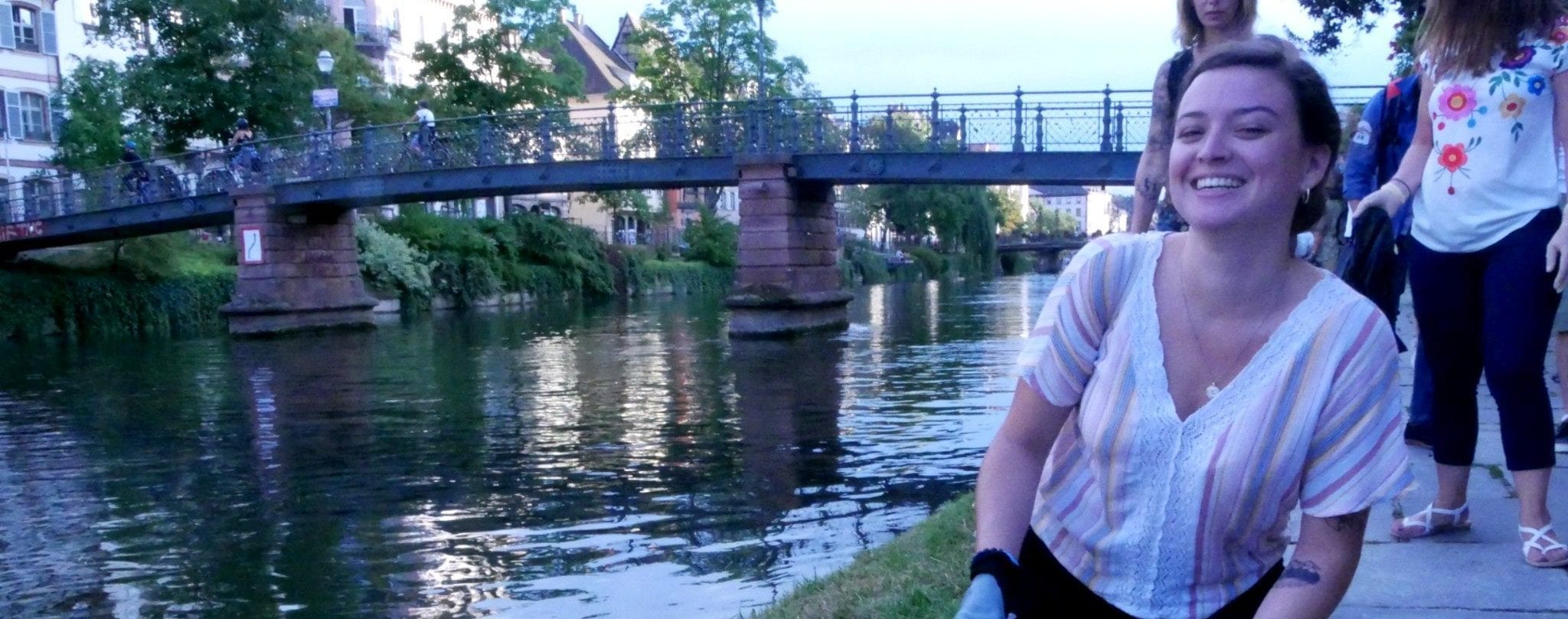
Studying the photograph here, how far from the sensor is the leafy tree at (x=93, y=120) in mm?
36250

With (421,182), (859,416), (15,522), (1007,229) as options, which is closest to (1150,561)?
(15,522)

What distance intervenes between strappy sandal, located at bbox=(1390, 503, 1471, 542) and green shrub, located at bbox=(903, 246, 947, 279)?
70.5 m

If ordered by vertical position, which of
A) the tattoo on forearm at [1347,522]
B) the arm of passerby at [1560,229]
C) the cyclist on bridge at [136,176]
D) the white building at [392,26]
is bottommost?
the tattoo on forearm at [1347,522]

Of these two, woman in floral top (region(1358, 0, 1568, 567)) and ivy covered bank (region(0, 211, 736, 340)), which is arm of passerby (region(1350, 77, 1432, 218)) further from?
ivy covered bank (region(0, 211, 736, 340))

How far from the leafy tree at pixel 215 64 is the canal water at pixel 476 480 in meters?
19.6

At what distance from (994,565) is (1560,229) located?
200 centimetres

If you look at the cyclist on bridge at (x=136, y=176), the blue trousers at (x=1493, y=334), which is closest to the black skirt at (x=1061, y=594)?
the blue trousers at (x=1493, y=334)

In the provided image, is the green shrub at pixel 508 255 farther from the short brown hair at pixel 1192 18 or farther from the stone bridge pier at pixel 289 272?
the short brown hair at pixel 1192 18

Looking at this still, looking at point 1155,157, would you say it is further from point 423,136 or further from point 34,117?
point 34,117

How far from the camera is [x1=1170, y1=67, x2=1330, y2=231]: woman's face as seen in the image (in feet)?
6.39

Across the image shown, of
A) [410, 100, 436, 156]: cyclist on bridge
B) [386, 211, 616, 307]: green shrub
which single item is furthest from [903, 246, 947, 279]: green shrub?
[410, 100, 436, 156]: cyclist on bridge

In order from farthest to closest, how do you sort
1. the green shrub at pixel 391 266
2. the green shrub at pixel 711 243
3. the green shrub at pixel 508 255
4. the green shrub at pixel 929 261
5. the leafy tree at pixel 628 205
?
the green shrub at pixel 929 261 < the green shrub at pixel 711 243 < the leafy tree at pixel 628 205 < the green shrub at pixel 508 255 < the green shrub at pixel 391 266

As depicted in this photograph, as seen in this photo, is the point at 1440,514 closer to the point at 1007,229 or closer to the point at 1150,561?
the point at 1150,561

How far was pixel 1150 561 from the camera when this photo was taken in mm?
1979
